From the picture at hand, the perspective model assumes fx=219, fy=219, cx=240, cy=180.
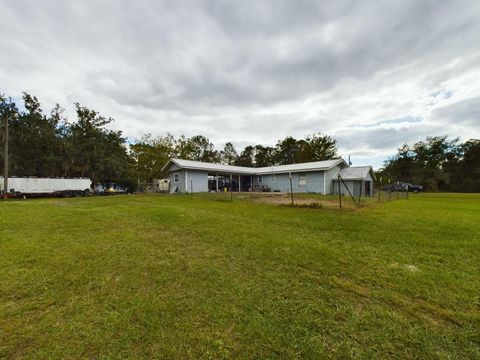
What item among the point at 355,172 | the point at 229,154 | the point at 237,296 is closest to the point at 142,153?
the point at 229,154

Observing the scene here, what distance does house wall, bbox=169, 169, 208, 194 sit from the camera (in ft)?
69.7

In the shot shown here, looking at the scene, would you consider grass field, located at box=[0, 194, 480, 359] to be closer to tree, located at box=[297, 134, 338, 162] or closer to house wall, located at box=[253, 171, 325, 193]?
house wall, located at box=[253, 171, 325, 193]

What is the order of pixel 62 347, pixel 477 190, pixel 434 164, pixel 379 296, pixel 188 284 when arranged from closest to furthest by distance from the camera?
pixel 62 347 → pixel 379 296 → pixel 188 284 → pixel 477 190 → pixel 434 164

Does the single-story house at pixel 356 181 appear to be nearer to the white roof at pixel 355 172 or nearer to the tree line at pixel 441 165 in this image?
the white roof at pixel 355 172

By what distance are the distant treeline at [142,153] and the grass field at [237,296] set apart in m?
23.0

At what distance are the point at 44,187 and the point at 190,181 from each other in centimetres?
1280

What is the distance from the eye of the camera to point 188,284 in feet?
9.42

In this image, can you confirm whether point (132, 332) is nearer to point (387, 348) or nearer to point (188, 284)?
point (188, 284)

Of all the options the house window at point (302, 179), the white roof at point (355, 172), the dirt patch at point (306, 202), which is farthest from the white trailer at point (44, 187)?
the white roof at point (355, 172)

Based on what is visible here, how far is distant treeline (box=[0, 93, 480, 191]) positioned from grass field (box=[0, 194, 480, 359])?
23039 mm

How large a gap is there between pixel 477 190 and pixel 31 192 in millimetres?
57568

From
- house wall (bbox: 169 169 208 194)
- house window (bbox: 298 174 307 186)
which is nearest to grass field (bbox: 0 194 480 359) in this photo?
house wall (bbox: 169 169 208 194)

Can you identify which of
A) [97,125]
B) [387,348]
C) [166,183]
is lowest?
[387,348]

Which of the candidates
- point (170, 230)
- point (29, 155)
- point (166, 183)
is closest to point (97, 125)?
point (29, 155)
